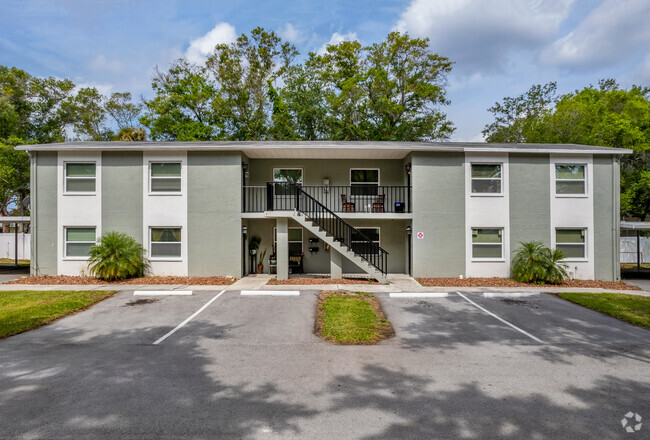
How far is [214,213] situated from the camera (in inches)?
485

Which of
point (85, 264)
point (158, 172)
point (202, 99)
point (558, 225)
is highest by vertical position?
point (202, 99)

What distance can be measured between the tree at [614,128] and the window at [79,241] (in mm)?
28859

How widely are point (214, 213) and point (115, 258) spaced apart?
12.7 ft

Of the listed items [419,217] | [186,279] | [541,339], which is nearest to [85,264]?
[186,279]

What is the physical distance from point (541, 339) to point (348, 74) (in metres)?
23.9

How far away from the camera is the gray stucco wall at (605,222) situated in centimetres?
1235

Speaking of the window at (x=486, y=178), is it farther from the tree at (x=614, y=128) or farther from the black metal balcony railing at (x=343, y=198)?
the tree at (x=614, y=128)

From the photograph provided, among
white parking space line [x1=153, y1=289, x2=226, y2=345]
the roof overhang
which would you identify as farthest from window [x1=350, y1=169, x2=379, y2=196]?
white parking space line [x1=153, y1=289, x2=226, y2=345]

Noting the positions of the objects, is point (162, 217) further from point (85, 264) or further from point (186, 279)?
point (85, 264)

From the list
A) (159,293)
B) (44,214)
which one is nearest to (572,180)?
(159,293)

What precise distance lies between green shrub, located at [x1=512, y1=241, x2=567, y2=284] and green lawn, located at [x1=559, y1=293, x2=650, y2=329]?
151 centimetres

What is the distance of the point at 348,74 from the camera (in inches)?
992

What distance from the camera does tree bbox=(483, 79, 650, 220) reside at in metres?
19.2

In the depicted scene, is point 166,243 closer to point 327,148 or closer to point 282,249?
point 282,249
